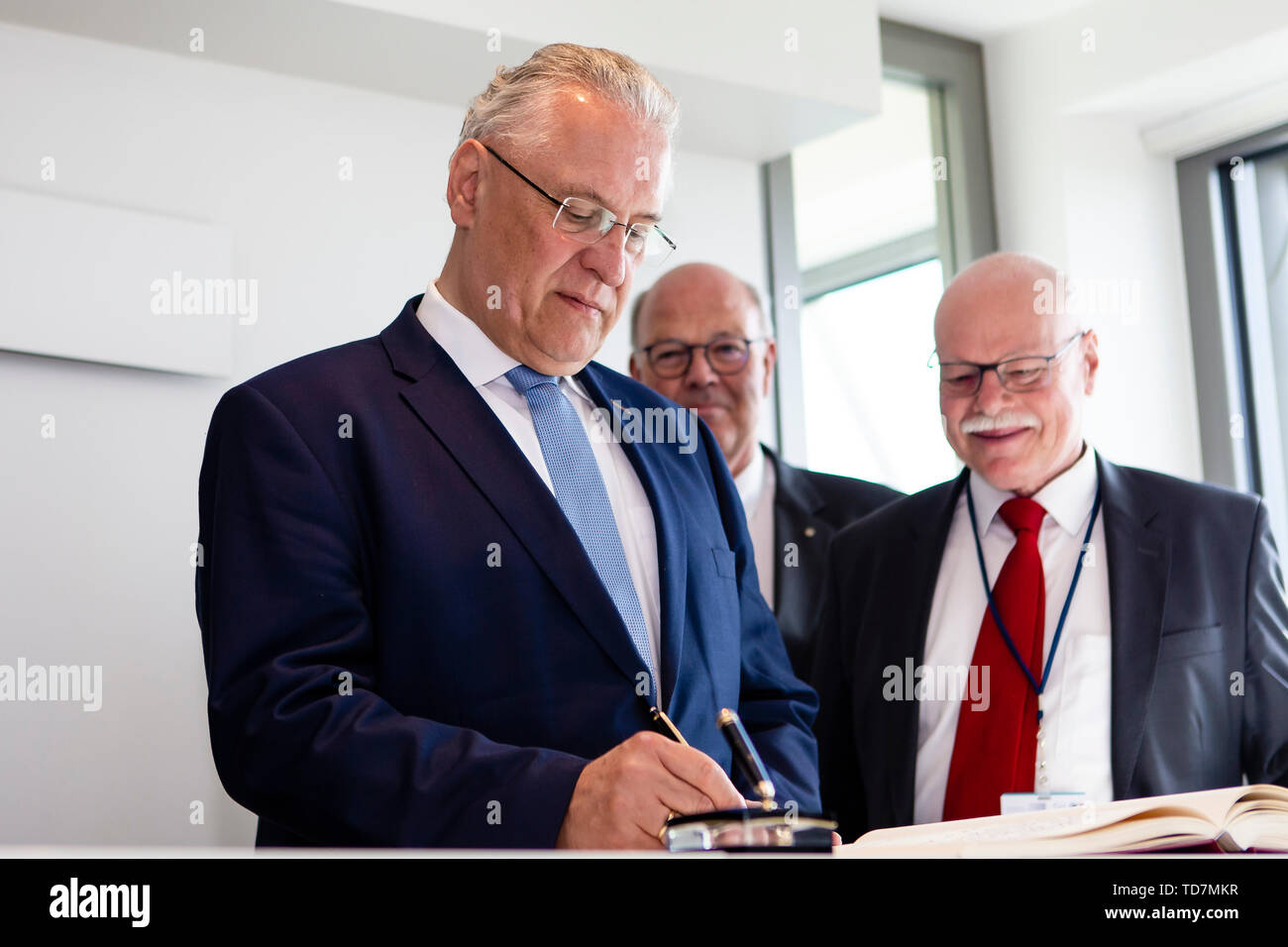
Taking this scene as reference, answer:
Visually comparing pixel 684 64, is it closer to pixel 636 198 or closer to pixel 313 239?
pixel 313 239

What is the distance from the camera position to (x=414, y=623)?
1.58 m

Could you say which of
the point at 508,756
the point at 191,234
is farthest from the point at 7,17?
the point at 508,756

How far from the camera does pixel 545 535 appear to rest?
1645 mm

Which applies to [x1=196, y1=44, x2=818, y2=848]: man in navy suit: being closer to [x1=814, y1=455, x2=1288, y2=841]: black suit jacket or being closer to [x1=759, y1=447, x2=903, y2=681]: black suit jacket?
[x1=814, y1=455, x2=1288, y2=841]: black suit jacket

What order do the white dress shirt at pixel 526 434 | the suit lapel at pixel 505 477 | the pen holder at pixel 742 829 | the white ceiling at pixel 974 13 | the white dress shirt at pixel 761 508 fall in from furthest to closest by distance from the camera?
the white ceiling at pixel 974 13, the white dress shirt at pixel 761 508, the white dress shirt at pixel 526 434, the suit lapel at pixel 505 477, the pen holder at pixel 742 829

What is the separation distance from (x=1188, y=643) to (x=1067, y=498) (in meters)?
0.37

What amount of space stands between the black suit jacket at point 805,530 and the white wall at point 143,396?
1.10 metres

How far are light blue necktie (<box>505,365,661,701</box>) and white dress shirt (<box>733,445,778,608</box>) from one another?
1348 millimetres

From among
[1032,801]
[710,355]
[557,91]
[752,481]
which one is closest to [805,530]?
[752,481]

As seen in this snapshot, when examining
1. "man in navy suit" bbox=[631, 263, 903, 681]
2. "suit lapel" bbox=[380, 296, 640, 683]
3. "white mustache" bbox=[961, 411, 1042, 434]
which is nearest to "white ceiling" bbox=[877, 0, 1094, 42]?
"man in navy suit" bbox=[631, 263, 903, 681]

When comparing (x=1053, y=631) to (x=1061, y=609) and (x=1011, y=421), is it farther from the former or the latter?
(x=1011, y=421)

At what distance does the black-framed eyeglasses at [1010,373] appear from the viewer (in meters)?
2.68

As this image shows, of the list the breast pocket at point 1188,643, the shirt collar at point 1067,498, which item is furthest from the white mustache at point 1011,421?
the breast pocket at point 1188,643

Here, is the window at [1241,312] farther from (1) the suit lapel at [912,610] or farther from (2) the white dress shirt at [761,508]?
(1) the suit lapel at [912,610]
